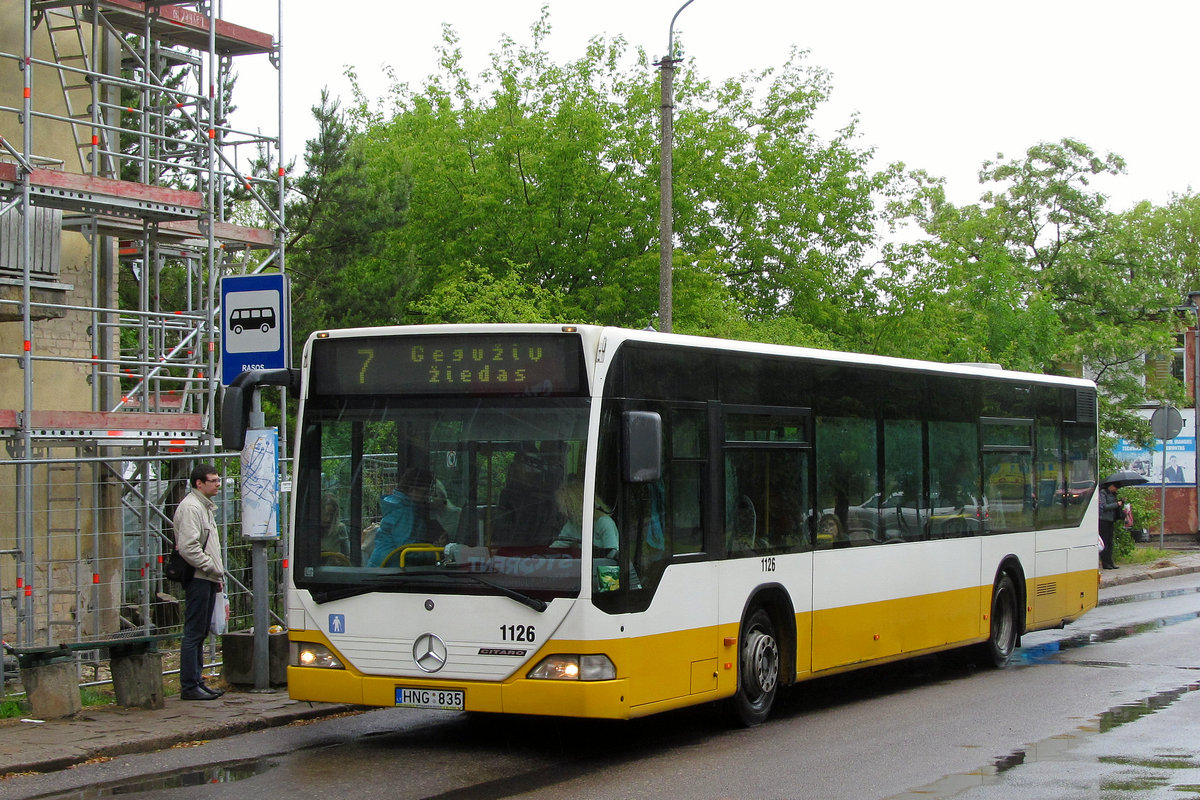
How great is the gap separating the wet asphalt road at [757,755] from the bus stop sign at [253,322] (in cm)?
302

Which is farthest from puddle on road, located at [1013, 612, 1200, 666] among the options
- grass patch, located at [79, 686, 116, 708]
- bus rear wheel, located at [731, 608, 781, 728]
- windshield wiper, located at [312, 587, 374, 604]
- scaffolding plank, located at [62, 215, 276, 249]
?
scaffolding plank, located at [62, 215, 276, 249]

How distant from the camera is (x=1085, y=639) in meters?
16.8

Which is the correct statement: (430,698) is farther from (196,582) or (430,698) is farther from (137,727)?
(196,582)

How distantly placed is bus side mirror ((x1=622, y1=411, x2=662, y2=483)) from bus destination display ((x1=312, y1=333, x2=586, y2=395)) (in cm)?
40

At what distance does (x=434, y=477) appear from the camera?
881cm

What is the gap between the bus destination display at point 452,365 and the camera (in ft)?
28.5

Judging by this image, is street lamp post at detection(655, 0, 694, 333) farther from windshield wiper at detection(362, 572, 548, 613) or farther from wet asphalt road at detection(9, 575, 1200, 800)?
windshield wiper at detection(362, 572, 548, 613)

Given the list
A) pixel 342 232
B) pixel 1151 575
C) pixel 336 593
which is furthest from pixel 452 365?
pixel 342 232

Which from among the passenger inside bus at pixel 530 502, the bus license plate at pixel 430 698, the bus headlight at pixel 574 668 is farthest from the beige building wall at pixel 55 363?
the bus headlight at pixel 574 668

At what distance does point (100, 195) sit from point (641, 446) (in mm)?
7585

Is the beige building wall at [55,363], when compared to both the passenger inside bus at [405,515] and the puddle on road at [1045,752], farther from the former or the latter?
the puddle on road at [1045,752]

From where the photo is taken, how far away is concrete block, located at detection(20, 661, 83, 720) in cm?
988

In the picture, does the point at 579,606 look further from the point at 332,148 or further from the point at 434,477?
the point at 332,148

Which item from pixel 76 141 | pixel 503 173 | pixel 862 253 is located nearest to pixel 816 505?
pixel 76 141
